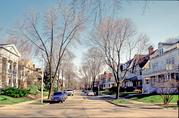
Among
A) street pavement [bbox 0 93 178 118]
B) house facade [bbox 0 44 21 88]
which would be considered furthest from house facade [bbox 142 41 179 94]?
house facade [bbox 0 44 21 88]

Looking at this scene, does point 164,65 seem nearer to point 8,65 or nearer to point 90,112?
point 8,65

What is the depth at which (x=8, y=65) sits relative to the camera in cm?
7144

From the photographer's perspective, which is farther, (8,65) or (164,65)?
(8,65)

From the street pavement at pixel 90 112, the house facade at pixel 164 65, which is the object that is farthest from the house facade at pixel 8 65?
the street pavement at pixel 90 112

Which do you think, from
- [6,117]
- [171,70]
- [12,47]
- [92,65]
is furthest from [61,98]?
[92,65]

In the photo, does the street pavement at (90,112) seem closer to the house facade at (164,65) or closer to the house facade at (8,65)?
the house facade at (164,65)

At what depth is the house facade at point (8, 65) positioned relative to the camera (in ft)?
209

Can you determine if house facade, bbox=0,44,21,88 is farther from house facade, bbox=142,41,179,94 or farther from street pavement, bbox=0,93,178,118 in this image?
street pavement, bbox=0,93,178,118

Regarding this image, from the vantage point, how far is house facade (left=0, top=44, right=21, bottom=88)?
6372cm

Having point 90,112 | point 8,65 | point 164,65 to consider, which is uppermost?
point 8,65

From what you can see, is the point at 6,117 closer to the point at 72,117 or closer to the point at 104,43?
the point at 72,117

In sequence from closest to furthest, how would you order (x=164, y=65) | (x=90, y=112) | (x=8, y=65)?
(x=90, y=112) → (x=164, y=65) → (x=8, y=65)

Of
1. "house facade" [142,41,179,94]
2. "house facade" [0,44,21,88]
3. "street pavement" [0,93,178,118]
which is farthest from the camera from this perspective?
"house facade" [0,44,21,88]

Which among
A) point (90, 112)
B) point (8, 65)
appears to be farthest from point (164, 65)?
point (90, 112)
